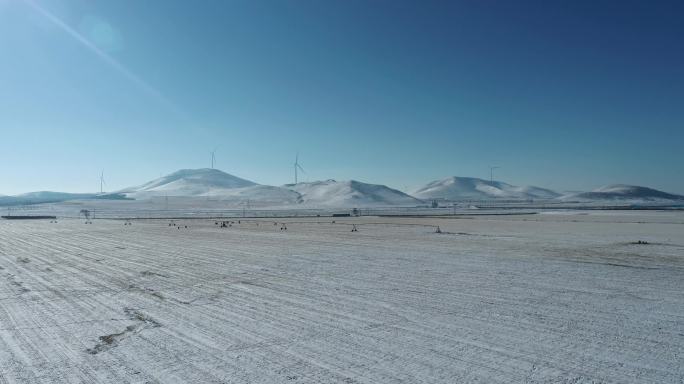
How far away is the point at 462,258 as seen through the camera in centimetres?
1789

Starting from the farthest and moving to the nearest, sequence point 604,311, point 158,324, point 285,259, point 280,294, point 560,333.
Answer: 1. point 285,259
2. point 280,294
3. point 604,311
4. point 158,324
5. point 560,333

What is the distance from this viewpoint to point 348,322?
8.67m

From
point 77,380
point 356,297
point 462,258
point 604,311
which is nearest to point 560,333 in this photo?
point 604,311

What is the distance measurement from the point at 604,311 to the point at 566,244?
15083 millimetres

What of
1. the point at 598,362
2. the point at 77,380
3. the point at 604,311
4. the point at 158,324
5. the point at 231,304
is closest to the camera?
the point at 77,380

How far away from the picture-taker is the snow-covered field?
20.5 ft

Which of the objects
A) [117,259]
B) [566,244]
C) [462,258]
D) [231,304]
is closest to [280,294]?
[231,304]

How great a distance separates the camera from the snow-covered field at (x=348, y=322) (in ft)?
20.5

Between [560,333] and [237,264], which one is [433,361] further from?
[237,264]

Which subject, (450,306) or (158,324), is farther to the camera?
(450,306)

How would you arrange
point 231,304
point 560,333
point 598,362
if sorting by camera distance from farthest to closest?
point 231,304 < point 560,333 < point 598,362

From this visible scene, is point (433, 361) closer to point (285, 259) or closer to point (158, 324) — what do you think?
point (158, 324)

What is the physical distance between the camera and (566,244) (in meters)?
23.4

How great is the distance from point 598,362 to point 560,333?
1.40 m
